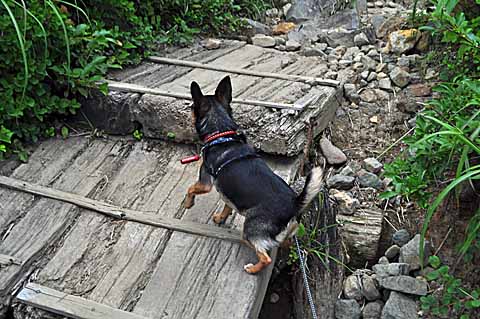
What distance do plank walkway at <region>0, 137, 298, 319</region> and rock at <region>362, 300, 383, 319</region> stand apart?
0.78 metres

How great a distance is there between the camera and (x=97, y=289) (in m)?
2.32

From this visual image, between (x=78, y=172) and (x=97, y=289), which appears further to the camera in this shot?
(x=78, y=172)

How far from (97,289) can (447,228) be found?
5.89 ft

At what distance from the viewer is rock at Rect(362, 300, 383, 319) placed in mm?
2860

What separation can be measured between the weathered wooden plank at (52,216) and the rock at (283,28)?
91.7 inches

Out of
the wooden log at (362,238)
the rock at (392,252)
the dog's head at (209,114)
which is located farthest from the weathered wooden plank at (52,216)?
the rock at (392,252)

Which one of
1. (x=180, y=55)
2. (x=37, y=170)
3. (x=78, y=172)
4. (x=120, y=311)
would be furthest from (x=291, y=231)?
(x=180, y=55)

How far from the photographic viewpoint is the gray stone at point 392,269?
291cm

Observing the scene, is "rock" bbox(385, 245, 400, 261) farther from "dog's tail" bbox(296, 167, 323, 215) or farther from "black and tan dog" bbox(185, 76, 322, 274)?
"dog's tail" bbox(296, 167, 323, 215)

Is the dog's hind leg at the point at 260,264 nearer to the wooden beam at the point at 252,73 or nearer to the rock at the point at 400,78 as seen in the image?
the wooden beam at the point at 252,73

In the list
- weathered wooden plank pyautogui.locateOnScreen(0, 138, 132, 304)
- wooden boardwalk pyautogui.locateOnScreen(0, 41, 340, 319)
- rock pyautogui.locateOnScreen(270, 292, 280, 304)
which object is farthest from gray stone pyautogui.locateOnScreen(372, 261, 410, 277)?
weathered wooden plank pyautogui.locateOnScreen(0, 138, 132, 304)

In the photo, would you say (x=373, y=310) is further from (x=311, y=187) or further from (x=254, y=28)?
(x=254, y=28)

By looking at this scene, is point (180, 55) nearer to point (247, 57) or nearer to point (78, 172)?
point (247, 57)

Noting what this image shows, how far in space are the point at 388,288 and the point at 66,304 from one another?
165 cm
